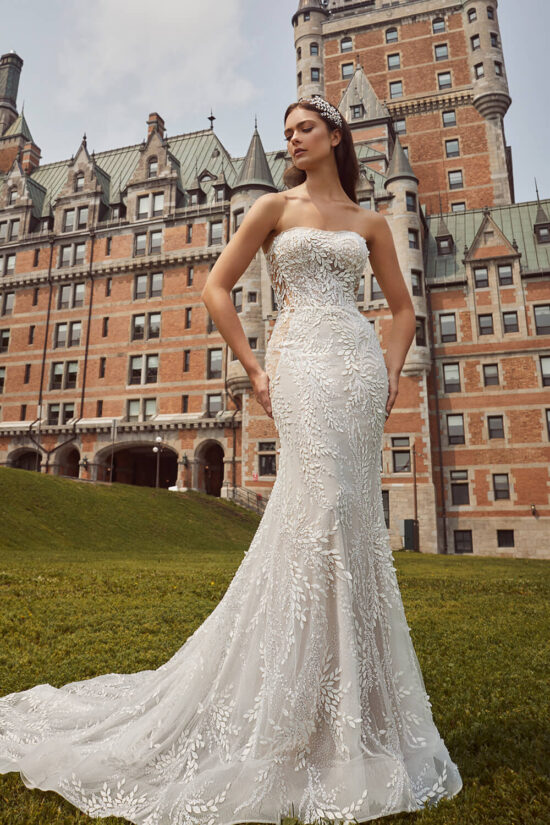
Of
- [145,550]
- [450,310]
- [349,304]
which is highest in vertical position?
[450,310]

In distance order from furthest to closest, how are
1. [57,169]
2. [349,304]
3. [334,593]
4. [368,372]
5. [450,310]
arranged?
[57,169] → [450,310] → [349,304] → [368,372] → [334,593]

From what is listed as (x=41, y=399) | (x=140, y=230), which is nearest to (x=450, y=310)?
(x=140, y=230)

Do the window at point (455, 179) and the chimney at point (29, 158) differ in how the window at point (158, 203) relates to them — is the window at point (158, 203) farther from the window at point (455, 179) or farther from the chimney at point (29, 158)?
the window at point (455, 179)

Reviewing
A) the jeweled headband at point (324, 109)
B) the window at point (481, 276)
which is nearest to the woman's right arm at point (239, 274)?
the jeweled headband at point (324, 109)

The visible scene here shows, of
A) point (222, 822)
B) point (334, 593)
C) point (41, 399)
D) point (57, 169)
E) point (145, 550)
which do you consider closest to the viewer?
point (222, 822)

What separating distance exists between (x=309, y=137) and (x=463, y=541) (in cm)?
3113

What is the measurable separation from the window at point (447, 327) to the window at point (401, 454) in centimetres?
671

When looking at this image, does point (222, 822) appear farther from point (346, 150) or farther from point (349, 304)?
point (346, 150)

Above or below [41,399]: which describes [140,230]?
above

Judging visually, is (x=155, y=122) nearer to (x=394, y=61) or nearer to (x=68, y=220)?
(x=68, y=220)

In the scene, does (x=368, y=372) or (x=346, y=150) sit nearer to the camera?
(x=368, y=372)

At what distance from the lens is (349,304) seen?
10.2 ft

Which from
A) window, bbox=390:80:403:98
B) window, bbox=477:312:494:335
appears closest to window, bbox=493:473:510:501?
window, bbox=477:312:494:335

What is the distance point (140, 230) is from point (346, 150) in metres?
39.2
